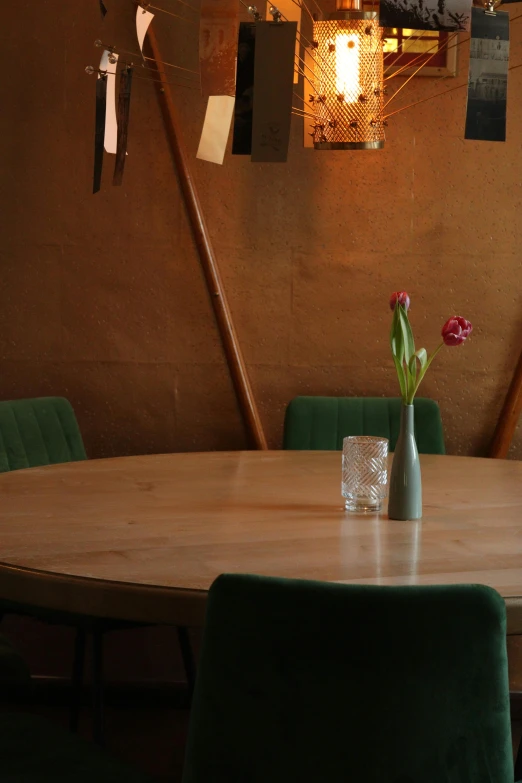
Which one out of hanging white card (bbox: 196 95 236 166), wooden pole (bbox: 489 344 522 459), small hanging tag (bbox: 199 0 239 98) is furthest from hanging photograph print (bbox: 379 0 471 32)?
wooden pole (bbox: 489 344 522 459)

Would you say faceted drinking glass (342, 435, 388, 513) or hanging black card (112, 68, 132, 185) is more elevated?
hanging black card (112, 68, 132, 185)

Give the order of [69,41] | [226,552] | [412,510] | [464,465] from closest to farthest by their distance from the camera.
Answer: [226,552] < [412,510] < [464,465] < [69,41]

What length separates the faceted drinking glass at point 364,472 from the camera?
1.82 meters

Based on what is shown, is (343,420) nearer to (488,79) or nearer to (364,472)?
(364,472)

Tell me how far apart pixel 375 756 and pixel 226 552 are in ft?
1.77

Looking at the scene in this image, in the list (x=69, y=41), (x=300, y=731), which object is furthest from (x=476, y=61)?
(x=69, y=41)

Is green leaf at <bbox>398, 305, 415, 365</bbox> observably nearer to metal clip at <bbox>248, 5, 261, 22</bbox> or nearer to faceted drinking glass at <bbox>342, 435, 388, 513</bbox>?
faceted drinking glass at <bbox>342, 435, 388, 513</bbox>

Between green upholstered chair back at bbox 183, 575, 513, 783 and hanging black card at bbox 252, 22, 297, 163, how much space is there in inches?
47.2

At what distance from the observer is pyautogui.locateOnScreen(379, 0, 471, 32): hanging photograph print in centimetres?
182

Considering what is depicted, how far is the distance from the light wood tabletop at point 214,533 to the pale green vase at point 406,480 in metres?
0.03

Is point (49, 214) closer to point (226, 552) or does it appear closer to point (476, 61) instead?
point (476, 61)

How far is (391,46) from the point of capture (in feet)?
10.2

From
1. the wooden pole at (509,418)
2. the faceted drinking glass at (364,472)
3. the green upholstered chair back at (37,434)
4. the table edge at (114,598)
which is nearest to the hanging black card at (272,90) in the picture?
the faceted drinking glass at (364,472)

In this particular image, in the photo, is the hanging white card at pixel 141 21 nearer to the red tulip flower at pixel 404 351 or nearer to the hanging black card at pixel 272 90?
the hanging black card at pixel 272 90
